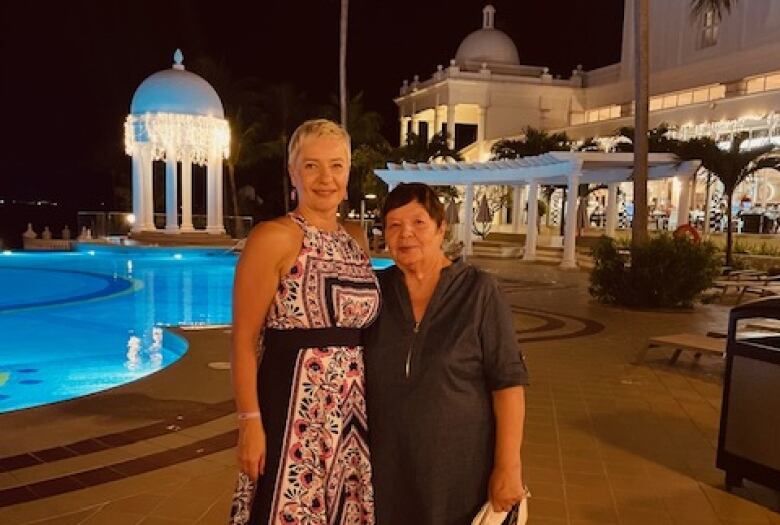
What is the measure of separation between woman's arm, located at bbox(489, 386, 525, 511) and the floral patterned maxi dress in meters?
0.42

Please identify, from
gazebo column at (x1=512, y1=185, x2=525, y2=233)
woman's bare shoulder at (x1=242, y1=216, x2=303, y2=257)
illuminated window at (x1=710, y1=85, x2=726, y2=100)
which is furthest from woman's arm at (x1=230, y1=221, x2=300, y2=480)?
gazebo column at (x1=512, y1=185, x2=525, y2=233)

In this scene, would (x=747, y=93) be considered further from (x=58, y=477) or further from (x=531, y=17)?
(x=531, y=17)

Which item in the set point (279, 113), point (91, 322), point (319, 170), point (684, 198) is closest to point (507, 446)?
point (319, 170)

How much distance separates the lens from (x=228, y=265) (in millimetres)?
19984

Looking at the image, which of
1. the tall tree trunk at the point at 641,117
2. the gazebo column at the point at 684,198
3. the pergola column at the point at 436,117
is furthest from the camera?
the pergola column at the point at 436,117

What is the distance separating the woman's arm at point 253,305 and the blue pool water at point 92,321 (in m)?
5.25

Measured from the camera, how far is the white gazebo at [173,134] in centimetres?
2508

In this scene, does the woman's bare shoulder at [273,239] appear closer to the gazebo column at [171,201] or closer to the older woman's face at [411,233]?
the older woman's face at [411,233]

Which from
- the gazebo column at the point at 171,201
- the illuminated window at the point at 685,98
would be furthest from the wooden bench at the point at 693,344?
the illuminated window at the point at 685,98

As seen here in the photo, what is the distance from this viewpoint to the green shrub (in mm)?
11492

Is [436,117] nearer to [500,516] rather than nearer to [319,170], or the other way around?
[319,170]

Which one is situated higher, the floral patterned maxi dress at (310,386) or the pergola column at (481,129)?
the pergola column at (481,129)

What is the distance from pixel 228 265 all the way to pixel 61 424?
51.2 ft

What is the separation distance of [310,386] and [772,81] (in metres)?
26.7
